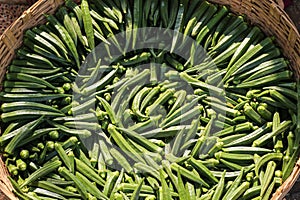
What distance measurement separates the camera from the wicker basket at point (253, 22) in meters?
3.36

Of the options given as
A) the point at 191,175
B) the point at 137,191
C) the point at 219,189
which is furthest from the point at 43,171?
the point at 219,189

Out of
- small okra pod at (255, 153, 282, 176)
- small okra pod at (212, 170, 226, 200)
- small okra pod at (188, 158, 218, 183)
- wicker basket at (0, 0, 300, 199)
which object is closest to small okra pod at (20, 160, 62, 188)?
wicker basket at (0, 0, 300, 199)

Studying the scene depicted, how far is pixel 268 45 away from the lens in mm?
3469

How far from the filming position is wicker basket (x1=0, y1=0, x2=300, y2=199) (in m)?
3.36

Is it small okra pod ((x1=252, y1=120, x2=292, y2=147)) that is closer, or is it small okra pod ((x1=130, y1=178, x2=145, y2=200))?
small okra pod ((x1=130, y1=178, x2=145, y2=200))

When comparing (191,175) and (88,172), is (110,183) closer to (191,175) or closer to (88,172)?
(88,172)

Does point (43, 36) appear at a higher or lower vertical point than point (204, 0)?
lower

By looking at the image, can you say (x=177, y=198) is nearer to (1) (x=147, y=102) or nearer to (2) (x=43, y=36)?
(1) (x=147, y=102)

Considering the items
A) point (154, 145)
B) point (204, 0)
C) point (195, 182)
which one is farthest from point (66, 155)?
point (204, 0)

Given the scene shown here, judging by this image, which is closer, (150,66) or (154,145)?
(154,145)

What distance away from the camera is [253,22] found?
140 inches

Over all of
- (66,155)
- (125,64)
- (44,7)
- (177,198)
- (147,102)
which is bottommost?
(177,198)

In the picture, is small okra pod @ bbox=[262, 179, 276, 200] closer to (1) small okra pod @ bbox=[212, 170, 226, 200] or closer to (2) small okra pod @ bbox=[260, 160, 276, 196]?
(2) small okra pod @ bbox=[260, 160, 276, 196]

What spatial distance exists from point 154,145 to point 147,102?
274 millimetres
